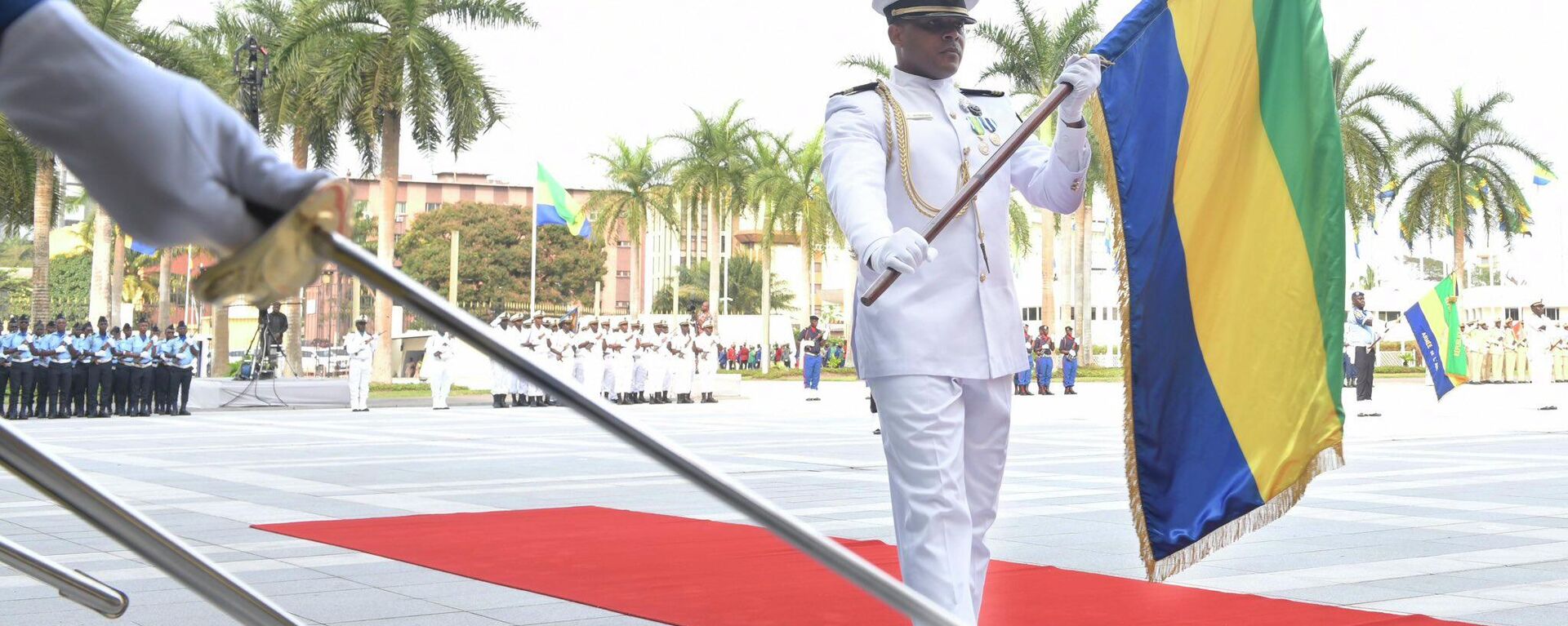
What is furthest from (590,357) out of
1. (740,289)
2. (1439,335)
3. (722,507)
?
(740,289)

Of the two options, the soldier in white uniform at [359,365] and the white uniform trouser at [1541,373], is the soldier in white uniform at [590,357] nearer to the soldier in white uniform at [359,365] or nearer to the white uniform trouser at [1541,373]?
the soldier in white uniform at [359,365]

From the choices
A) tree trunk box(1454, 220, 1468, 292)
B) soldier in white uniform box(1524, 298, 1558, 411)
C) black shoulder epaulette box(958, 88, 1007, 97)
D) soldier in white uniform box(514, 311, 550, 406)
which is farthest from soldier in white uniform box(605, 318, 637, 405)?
tree trunk box(1454, 220, 1468, 292)

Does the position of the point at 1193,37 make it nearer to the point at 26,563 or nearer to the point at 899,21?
the point at 899,21

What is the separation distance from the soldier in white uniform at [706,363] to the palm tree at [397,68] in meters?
6.43

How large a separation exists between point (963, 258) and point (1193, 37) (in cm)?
138

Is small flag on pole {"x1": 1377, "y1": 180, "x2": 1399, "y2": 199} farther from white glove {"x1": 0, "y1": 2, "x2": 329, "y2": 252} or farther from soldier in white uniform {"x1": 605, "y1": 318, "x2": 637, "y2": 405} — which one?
white glove {"x1": 0, "y1": 2, "x2": 329, "y2": 252}

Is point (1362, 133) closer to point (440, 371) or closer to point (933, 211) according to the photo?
point (440, 371)

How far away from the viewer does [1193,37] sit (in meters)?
4.96

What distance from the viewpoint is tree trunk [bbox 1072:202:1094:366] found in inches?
1650

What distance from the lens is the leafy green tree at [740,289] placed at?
84312mm

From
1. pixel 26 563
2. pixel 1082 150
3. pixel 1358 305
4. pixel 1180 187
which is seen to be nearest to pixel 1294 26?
pixel 1180 187

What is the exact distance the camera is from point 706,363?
97.0ft

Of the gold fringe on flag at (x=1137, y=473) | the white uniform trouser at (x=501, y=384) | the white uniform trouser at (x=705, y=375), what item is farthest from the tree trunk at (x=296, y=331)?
the gold fringe on flag at (x=1137, y=473)

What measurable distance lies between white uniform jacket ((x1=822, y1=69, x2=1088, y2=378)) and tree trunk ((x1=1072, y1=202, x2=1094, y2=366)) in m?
36.9
